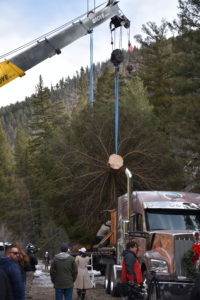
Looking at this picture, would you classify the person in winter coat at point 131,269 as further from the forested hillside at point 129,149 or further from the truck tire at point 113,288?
the forested hillside at point 129,149

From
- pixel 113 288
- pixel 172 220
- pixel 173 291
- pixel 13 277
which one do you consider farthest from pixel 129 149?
pixel 13 277

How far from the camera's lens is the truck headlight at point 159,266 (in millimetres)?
12430

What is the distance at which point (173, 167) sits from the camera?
31328 mm

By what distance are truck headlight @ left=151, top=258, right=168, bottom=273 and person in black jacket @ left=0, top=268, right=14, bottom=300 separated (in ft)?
19.5

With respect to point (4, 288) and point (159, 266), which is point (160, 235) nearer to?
point (159, 266)

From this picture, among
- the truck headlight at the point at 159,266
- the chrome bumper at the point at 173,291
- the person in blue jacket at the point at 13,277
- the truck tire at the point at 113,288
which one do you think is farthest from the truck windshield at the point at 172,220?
the person in blue jacket at the point at 13,277

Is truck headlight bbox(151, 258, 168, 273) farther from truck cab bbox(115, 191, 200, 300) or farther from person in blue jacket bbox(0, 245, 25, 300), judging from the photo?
person in blue jacket bbox(0, 245, 25, 300)

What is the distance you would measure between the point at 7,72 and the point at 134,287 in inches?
306

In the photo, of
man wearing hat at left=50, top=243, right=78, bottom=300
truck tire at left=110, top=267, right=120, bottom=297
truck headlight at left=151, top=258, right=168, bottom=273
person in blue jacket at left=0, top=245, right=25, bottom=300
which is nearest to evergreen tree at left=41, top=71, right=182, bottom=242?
truck tire at left=110, top=267, right=120, bottom=297

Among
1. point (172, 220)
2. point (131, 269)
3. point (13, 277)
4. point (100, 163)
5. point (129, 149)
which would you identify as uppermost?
point (129, 149)

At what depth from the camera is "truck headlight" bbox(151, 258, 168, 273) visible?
40.8ft

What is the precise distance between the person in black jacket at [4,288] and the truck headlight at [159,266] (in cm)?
594

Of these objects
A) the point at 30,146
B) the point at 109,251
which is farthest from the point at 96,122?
the point at 30,146

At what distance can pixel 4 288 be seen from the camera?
6969mm
